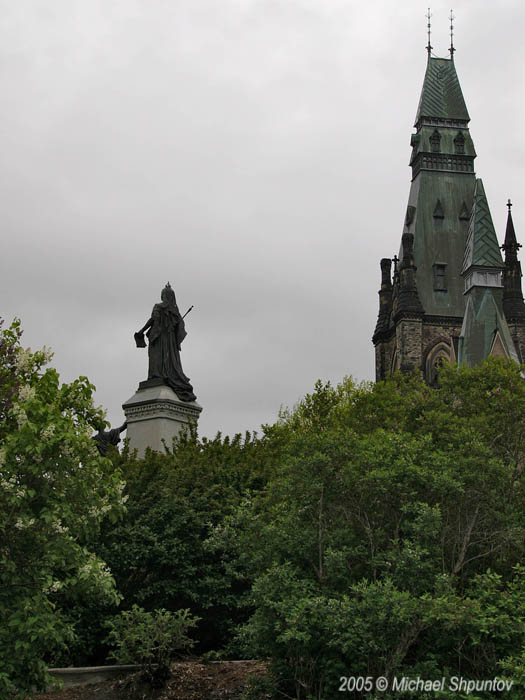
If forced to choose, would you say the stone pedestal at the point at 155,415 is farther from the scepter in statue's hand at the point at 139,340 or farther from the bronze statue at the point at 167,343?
the scepter in statue's hand at the point at 139,340

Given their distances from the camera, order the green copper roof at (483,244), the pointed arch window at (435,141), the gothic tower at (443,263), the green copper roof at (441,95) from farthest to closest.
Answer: the green copper roof at (441,95)
the pointed arch window at (435,141)
the gothic tower at (443,263)
the green copper roof at (483,244)

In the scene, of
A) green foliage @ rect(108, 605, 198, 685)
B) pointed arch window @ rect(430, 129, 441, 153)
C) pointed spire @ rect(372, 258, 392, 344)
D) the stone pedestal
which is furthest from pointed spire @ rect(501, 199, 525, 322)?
green foliage @ rect(108, 605, 198, 685)

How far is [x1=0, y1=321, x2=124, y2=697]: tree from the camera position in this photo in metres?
12.4

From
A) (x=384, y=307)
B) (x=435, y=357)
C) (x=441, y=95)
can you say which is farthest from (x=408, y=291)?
(x=441, y=95)

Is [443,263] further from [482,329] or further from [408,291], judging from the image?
[482,329]

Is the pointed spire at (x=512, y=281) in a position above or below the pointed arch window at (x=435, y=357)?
above

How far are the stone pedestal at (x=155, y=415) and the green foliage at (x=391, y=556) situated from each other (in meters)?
9.80

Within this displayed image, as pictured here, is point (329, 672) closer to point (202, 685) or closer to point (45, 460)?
point (202, 685)

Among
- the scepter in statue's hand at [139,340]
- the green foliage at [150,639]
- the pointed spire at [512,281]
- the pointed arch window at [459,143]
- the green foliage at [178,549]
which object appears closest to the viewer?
the green foliage at [150,639]

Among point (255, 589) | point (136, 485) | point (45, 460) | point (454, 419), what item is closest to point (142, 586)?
point (136, 485)

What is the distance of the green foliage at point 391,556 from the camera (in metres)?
14.6

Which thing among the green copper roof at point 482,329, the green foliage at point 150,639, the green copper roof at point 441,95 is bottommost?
the green foliage at point 150,639

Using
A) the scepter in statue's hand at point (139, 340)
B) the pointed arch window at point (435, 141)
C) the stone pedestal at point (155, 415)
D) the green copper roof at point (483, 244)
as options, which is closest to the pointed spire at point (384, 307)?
the pointed arch window at point (435, 141)

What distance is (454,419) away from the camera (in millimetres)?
18281
